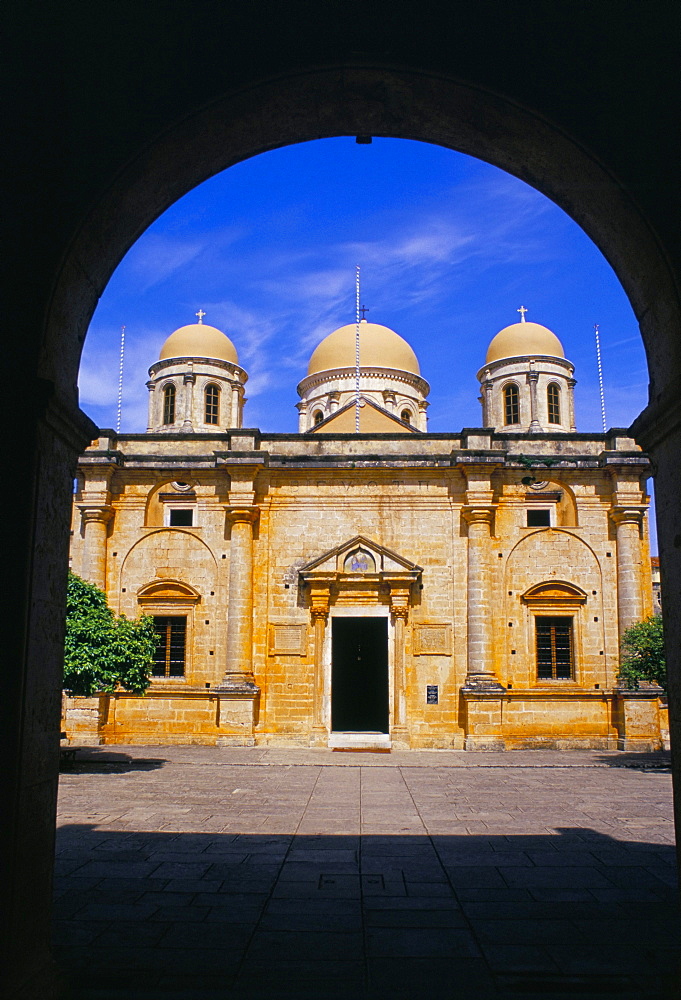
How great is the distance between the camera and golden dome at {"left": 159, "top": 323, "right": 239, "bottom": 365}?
28766 mm

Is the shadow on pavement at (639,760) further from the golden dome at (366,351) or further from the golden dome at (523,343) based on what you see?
the golden dome at (366,351)

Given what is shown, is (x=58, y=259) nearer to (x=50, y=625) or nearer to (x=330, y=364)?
(x=50, y=625)

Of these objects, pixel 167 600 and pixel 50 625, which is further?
pixel 167 600

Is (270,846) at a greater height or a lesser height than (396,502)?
lesser

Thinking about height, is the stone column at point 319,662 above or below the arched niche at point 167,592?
below

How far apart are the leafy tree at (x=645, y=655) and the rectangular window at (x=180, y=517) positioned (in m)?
11.3

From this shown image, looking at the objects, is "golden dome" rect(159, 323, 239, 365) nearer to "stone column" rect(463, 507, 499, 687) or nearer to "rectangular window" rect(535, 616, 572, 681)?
"stone column" rect(463, 507, 499, 687)

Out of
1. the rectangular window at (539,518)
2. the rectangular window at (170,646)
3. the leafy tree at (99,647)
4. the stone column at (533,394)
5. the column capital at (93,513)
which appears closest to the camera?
the leafy tree at (99,647)

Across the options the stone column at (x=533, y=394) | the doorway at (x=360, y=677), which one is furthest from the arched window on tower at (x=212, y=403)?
the stone column at (x=533, y=394)

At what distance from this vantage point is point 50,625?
459 cm

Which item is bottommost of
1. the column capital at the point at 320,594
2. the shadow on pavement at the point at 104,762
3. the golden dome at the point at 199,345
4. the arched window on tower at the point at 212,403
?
the shadow on pavement at the point at 104,762

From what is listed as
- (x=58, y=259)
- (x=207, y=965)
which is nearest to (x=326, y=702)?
(x=207, y=965)

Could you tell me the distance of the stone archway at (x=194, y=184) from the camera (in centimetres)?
434

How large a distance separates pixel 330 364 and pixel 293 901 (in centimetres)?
2685
